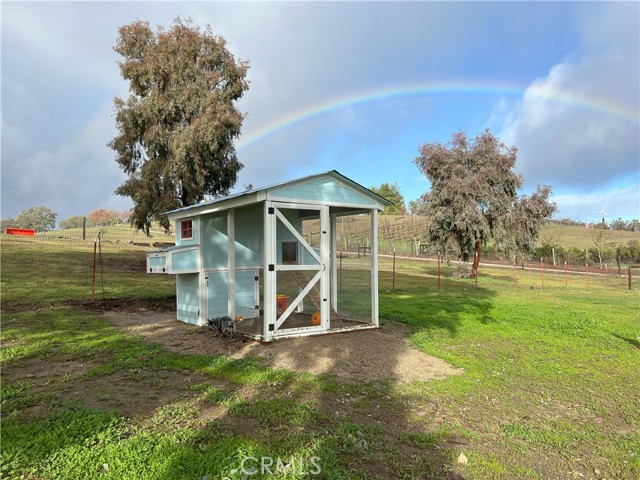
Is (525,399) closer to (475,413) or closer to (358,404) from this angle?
(475,413)

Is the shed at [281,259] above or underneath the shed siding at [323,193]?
underneath

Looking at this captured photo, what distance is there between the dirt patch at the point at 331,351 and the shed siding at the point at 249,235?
6.15 feet

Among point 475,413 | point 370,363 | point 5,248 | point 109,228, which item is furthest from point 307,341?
point 109,228

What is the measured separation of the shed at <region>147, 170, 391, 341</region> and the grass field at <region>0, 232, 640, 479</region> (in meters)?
1.83

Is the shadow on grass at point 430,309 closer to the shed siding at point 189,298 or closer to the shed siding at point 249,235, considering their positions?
the shed siding at point 249,235

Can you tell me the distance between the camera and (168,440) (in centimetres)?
373

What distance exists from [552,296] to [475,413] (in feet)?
49.9

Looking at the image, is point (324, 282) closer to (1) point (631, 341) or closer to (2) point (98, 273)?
(1) point (631, 341)

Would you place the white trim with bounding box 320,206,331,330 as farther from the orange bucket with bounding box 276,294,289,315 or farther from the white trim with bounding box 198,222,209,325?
the white trim with bounding box 198,222,209,325

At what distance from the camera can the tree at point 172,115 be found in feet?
65.4

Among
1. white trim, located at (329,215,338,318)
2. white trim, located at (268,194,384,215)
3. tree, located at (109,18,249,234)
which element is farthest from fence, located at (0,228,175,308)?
white trim, located at (268,194,384,215)

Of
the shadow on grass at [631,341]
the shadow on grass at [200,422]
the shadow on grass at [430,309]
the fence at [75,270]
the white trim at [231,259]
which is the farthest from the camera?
the fence at [75,270]

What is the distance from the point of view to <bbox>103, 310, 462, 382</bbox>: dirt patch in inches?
251

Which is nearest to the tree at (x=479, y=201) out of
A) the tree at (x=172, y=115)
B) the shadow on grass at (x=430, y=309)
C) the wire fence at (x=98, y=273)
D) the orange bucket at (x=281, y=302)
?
the wire fence at (x=98, y=273)
